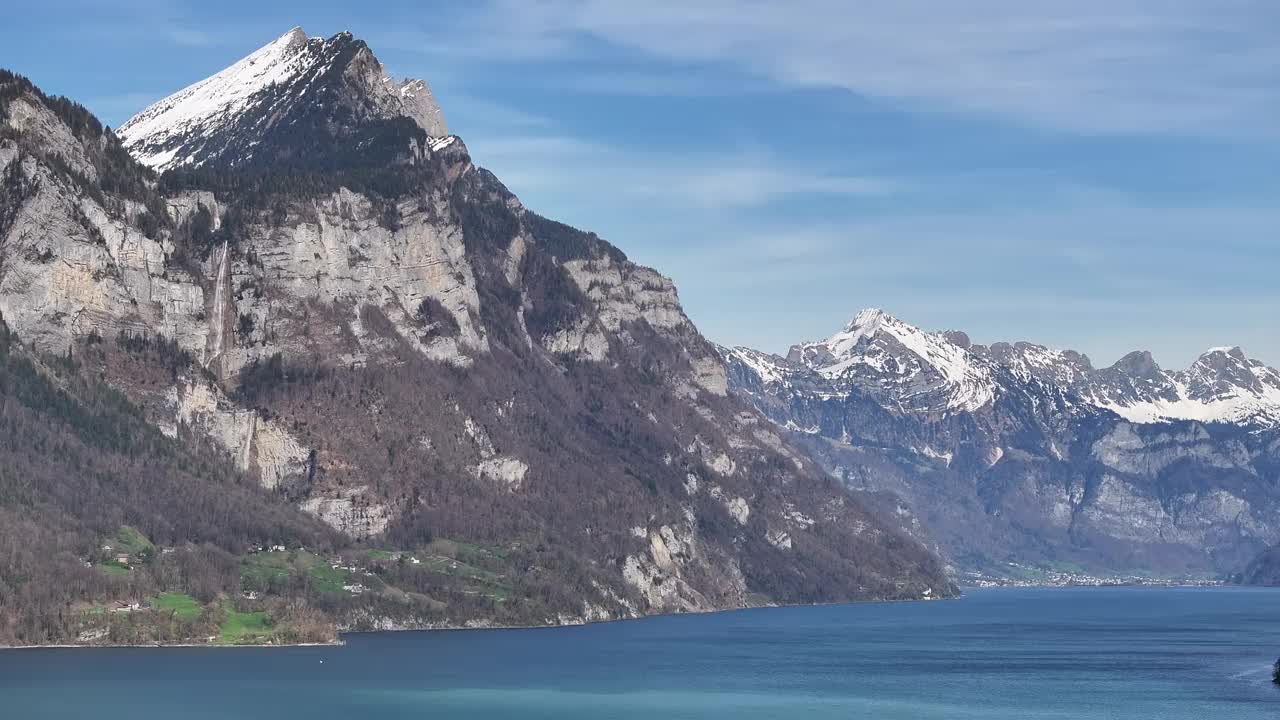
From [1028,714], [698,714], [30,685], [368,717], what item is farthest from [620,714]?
[30,685]

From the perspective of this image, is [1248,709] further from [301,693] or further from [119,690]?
[119,690]

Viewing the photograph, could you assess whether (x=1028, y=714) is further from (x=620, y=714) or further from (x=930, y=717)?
(x=620, y=714)

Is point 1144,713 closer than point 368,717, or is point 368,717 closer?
point 368,717

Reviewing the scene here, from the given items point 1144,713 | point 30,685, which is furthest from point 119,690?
point 1144,713

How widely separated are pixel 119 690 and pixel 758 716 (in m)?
59.0

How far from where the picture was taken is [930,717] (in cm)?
18950

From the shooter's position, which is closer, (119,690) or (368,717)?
(368,717)

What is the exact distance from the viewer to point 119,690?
189500 millimetres

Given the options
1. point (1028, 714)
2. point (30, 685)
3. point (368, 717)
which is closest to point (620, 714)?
point (368, 717)

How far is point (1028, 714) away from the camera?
192750mm

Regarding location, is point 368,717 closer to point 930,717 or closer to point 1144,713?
point 930,717

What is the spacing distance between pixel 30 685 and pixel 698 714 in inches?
2414

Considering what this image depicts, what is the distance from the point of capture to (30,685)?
188 m

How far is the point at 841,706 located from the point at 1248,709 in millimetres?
38467
